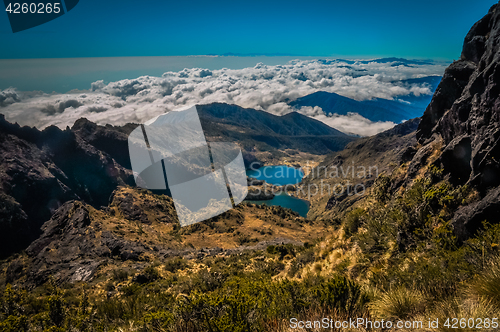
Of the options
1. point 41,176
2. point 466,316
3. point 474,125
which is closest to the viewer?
point 466,316

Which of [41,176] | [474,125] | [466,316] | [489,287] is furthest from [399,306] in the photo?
[41,176]

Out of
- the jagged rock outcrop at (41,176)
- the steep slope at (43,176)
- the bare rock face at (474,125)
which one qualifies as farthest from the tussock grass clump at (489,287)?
the jagged rock outcrop at (41,176)

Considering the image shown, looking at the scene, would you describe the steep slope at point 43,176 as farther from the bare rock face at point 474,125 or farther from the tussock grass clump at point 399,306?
the bare rock face at point 474,125

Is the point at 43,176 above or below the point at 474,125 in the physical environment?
below

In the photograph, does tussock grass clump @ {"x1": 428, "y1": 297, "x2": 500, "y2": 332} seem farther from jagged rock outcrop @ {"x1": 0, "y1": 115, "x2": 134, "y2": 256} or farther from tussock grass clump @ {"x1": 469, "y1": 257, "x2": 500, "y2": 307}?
jagged rock outcrop @ {"x1": 0, "y1": 115, "x2": 134, "y2": 256}

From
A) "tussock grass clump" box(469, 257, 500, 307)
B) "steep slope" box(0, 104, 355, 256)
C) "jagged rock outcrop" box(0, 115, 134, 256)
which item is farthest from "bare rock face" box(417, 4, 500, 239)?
"jagged rock outcrop" box(0, 115, 134, 256)

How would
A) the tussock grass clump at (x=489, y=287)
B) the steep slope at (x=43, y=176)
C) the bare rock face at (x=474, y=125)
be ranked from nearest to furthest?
1. the tussock grass clump at (x=489, y=287)
2. the bare rock face at (x=474, y=125)
3. the steep slope at (x=43, y=176)

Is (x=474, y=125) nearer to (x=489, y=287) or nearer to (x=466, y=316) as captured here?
(x=489, y=287)

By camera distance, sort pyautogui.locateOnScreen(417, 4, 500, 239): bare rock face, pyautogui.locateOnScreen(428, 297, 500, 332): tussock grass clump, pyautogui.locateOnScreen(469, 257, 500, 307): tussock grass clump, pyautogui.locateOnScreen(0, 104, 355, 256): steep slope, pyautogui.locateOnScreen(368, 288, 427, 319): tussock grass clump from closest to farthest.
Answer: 1. pyautogui.locateOnScreen(428, 297, 500, 332): tussock grass clump
2. pyautogui.locateOnScreen(469, 257, 500, 307): tussock grass clump
3. pyautogui.locateOnScreen(368, 288, 427, 319): tussock grass clump
4. pyautogui.locateOnScreen(417, 4, 500, 239): bare rock face
5. pyautogui.locateOnScreen(0, 104, 355, 256): steep slope

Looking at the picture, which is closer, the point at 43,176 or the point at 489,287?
the point at 489,287
